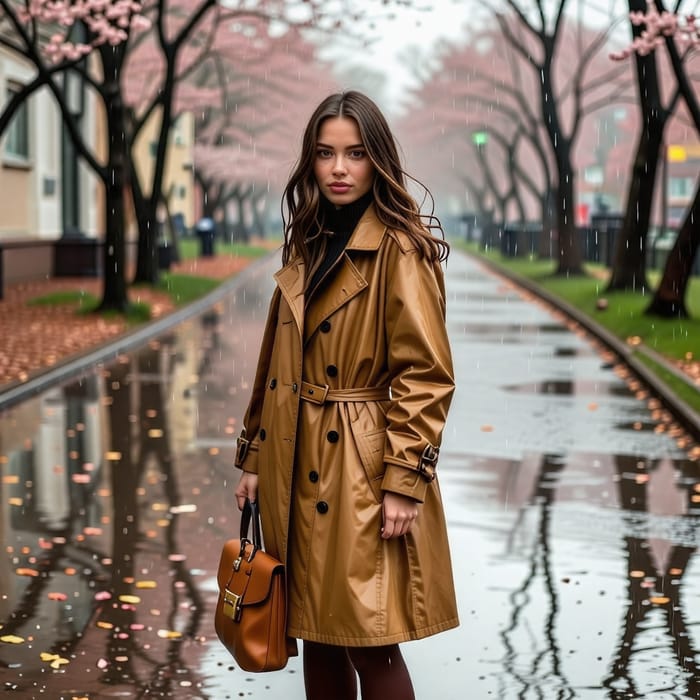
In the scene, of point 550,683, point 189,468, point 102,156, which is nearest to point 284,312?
point 550,683

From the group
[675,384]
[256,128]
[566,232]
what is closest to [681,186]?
[256,128]

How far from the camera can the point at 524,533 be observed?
780 centimetres

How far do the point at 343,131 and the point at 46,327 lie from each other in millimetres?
16334

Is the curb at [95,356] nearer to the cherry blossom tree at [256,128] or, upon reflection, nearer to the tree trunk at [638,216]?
the tree trunk at [638,216]

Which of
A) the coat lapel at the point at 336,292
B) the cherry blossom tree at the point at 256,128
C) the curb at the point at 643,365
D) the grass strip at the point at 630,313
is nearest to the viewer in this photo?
the coat lapel at the point at 336,292

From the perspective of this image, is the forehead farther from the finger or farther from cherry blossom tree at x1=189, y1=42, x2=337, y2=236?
cherry blossom tree at x1=189, y1=42, x2=337, y2=236

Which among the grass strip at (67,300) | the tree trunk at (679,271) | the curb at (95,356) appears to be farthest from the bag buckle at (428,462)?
the grass strip at (67,300)

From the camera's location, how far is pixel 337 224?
400 cm

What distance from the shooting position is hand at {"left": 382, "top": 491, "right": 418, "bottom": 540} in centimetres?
371

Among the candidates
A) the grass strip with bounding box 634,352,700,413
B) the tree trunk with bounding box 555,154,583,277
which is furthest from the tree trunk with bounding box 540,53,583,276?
the grass strip with bounding box 634,352,700,413

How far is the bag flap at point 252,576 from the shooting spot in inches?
149

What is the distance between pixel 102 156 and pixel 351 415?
41.5 metres

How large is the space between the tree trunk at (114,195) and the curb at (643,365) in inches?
262

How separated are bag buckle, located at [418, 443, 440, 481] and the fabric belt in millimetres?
200
